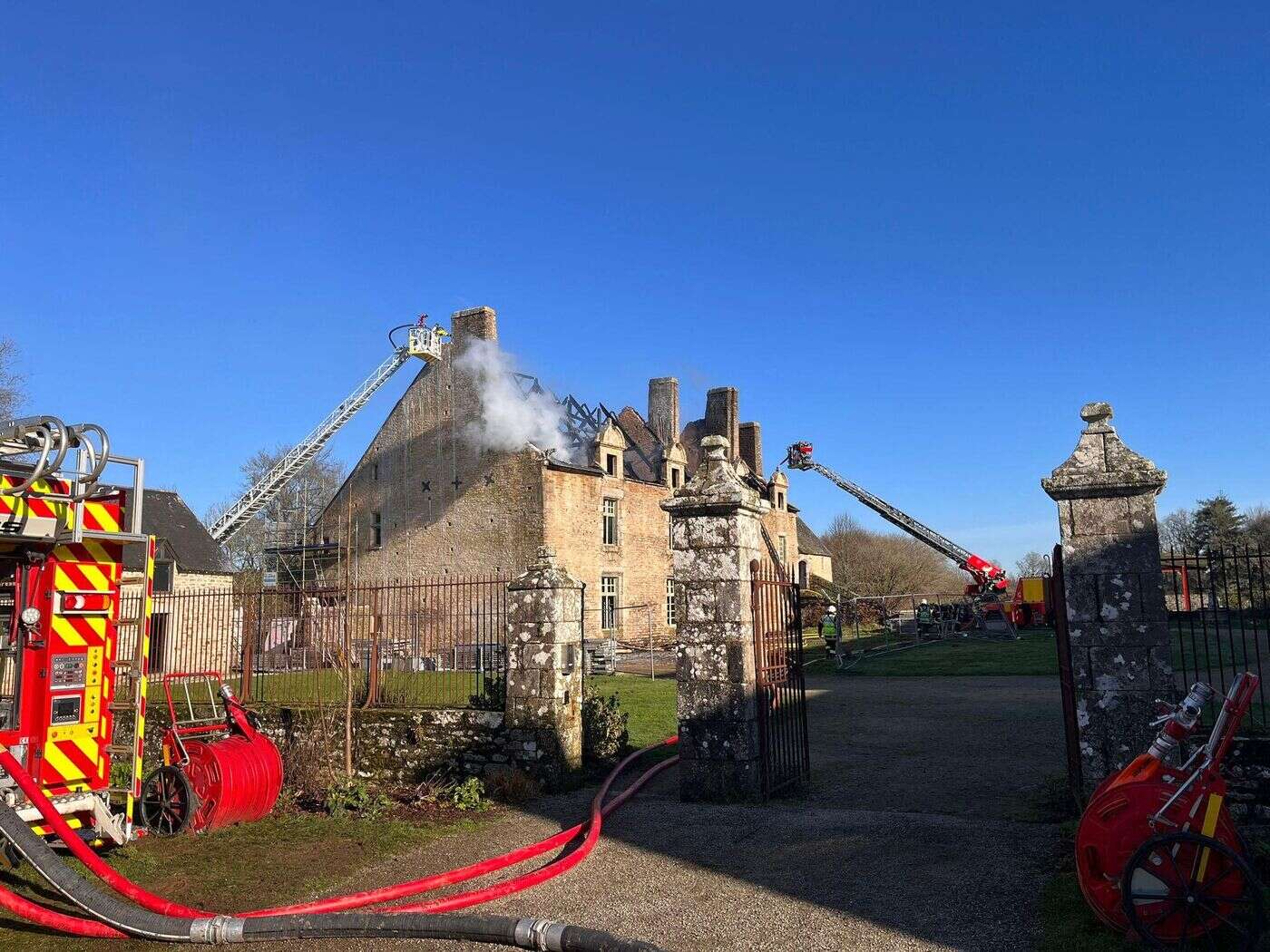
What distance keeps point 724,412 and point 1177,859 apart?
32.7m

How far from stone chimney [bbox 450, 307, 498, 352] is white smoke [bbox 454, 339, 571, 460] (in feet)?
1.04

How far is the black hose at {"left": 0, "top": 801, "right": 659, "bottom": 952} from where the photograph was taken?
471 cm

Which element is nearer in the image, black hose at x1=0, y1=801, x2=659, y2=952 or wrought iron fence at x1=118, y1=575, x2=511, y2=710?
black hose at x1=0, y1=801, x2=659, y2=952

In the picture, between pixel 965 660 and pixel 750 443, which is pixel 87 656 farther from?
pixel 750 443

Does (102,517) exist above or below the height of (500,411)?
below

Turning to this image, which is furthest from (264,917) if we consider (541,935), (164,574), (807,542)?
(807,542)

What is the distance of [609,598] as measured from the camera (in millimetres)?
32125

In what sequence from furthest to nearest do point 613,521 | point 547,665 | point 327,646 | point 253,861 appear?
point 613,521 → point 327,646 → point 547,665 → point 253,861

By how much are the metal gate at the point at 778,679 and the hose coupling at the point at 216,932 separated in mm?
4478

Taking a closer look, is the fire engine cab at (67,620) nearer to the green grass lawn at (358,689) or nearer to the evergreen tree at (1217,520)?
the green grass lawn at (358,689)

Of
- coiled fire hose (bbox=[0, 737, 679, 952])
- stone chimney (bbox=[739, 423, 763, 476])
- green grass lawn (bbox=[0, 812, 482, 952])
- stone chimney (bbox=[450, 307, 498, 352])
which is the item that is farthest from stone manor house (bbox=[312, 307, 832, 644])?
coiled fire hose (bbox=[0, 737, 679, 952])

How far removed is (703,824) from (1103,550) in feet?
12.0

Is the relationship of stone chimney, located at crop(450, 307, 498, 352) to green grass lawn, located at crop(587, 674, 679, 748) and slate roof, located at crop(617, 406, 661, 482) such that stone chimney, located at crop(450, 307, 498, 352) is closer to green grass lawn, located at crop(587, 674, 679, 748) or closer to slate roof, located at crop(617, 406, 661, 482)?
slate roof, located at crop(617, 406, 661, 482)

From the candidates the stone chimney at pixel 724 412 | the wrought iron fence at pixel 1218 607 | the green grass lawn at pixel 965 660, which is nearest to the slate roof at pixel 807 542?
the stone chimney at pixel 724 412
